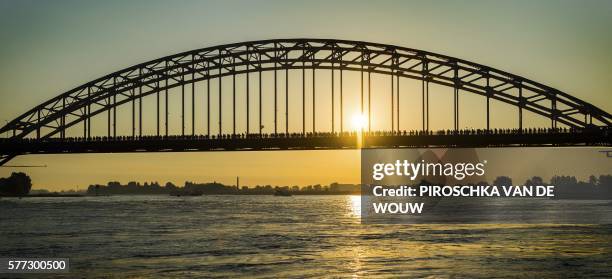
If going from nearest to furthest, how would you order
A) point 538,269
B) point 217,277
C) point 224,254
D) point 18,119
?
point 217,277 → point 538,269 → point 224,254 → point 18,119

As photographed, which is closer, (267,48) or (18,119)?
(267,48)

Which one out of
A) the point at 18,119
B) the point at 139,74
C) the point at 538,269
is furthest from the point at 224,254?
the point at 18,119

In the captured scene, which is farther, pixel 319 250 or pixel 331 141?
pixel 331 141

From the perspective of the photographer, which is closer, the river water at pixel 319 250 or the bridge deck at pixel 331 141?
the river water at pixel 319 250

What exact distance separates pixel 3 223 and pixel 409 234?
24.8 meters

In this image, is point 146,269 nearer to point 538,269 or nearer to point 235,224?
point 538,269

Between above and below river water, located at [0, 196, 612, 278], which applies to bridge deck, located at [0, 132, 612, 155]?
above

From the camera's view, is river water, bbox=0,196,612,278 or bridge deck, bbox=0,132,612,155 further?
bridge deck, bbox=0,132,612,155

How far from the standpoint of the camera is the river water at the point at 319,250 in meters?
29.8

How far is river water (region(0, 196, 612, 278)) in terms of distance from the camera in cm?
2984

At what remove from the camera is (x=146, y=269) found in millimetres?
29938

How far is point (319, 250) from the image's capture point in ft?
122

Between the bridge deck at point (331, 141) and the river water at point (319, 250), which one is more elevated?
the bridge deck at point (331, 141)

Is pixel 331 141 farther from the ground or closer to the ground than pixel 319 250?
farther from the ground
